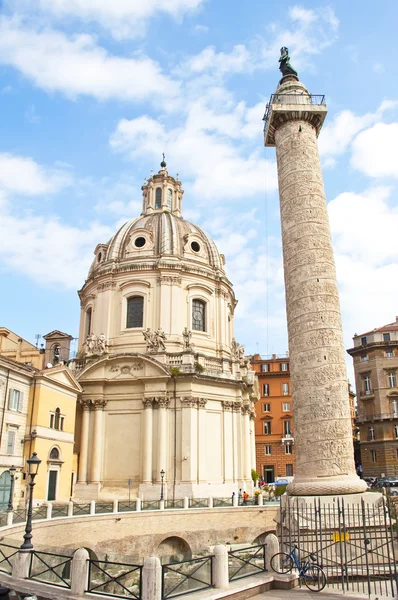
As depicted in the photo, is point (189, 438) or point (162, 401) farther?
point (162, 401)

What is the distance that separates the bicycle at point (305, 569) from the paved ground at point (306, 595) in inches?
7.7

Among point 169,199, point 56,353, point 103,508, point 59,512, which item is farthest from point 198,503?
point 169,199

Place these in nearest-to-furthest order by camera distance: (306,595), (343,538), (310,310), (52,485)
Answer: (306,595) < (343,538) < (310,310) < (52,485)

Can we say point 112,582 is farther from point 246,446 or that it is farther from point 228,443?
point 246,446

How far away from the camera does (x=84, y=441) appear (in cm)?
3516

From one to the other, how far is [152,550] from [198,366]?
12727 millimetres

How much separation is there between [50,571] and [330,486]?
8689 mm

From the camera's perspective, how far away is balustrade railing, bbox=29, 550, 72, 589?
11562 mm

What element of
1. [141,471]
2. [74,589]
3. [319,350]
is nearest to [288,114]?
[319,350]

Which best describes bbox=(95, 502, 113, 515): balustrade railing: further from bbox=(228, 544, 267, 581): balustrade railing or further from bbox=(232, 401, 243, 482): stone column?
bbox=(228, 544, 267, 581): balustrade railing

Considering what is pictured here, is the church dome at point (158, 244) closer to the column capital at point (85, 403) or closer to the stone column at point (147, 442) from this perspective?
the column capital at point (85, 403)

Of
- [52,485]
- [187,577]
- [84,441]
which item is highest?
[84,441]

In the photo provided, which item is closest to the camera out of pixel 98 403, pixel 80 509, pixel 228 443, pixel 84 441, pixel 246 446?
pixel 80 509

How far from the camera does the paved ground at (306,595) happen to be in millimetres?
10750
